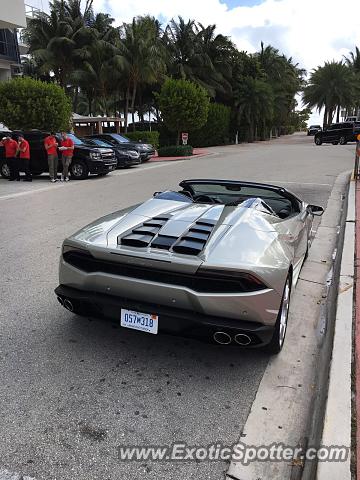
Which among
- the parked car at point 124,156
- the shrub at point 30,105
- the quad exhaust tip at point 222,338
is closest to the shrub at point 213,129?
the parked car at point 124,156

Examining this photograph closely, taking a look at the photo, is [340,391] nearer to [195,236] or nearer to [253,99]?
[195,236]

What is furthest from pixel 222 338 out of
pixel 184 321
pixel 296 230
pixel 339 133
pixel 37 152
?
pixel 339 133

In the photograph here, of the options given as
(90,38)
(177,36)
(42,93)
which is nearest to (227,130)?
(177,36)

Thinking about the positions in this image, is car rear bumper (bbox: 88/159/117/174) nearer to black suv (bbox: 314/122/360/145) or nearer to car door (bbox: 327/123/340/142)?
black suv (bbox: 314/122/360/145)

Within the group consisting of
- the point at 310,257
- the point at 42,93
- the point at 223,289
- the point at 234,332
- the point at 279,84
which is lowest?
the point at 310,257

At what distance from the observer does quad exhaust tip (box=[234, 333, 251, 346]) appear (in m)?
2.86

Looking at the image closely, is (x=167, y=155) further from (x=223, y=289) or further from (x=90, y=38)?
(x=223, y=289)

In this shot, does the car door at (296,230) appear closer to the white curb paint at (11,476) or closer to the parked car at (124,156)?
the white curb paint at (11,476)

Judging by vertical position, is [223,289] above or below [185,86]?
below

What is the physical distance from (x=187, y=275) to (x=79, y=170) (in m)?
13.3

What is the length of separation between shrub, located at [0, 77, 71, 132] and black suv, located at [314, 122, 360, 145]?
2585 centimetres

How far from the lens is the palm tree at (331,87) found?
190 ft

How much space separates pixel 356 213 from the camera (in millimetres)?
8289

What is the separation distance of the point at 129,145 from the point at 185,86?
784cm
